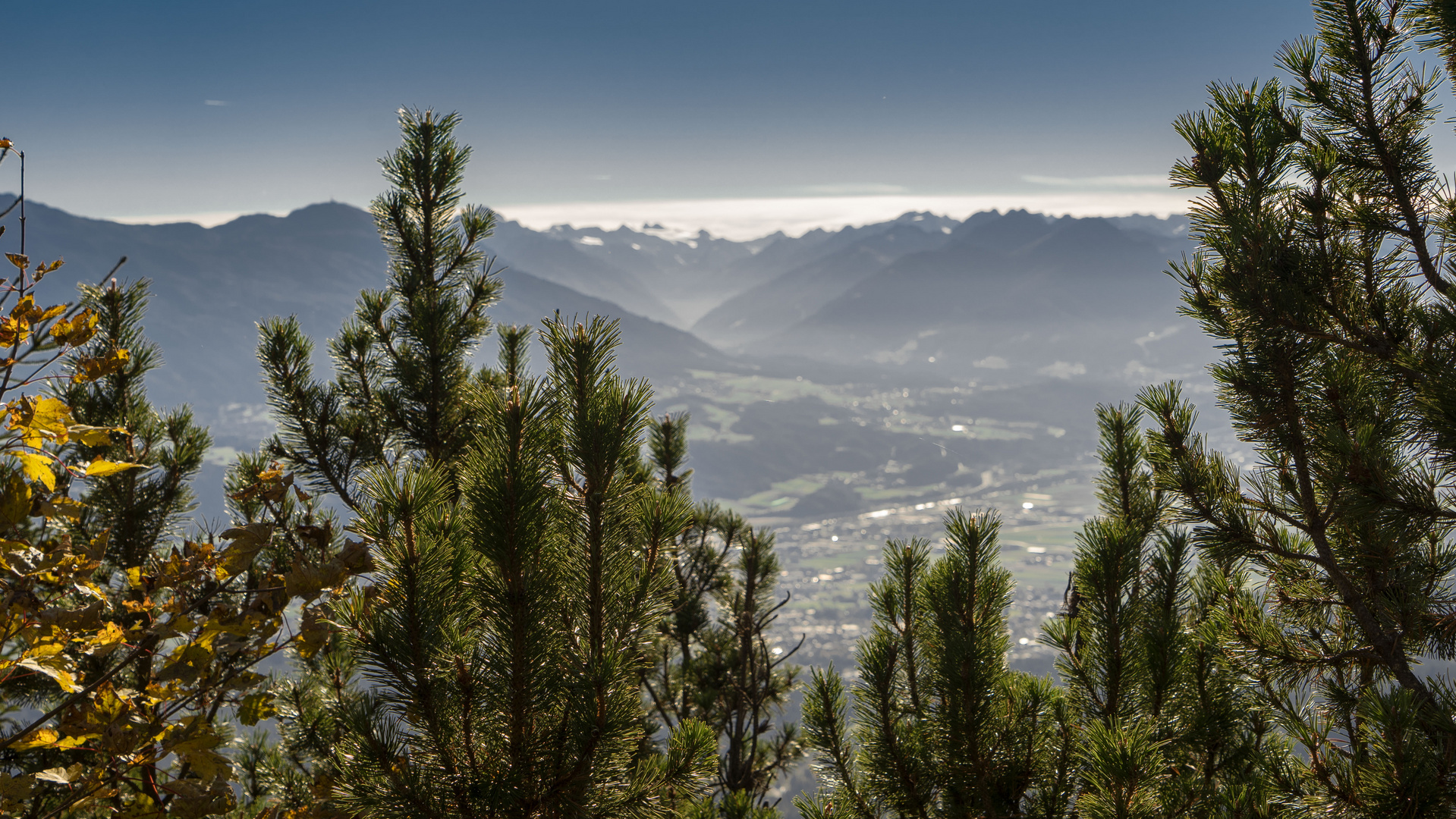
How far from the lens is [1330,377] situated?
314 centimetres

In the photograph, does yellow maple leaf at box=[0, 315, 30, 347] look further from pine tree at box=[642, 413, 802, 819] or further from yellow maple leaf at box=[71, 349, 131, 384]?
pine tree at box=[642, 413, 802, 819]

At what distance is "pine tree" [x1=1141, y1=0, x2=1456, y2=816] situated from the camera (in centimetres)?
288

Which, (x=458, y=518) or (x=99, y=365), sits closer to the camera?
(x=99, y=365)

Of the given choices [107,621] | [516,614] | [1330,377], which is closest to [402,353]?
[107,621]

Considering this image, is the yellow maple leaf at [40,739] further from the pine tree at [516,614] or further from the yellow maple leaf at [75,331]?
the yellow maple leaf at [75,331]

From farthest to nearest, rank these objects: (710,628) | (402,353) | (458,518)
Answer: (710,628) → (402,353) → (458,518)

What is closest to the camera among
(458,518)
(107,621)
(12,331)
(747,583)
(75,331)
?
(12,331)

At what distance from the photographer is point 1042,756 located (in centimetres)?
327

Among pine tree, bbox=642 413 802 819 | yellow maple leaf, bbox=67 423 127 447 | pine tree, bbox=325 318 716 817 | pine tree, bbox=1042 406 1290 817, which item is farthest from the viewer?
pine tree, bbox=642 413 802 819

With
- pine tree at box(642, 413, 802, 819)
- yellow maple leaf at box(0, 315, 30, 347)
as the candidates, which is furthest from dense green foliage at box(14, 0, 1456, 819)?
pine tree at box(642, 413, 802, 819)

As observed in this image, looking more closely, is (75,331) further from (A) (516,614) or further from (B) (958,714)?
(B) (958,714)

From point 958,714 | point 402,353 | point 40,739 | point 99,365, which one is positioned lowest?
point 958,714

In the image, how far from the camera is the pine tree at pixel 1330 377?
2883mm

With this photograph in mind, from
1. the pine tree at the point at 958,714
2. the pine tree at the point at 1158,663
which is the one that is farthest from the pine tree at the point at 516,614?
the pine tree at the point at 1158,663
